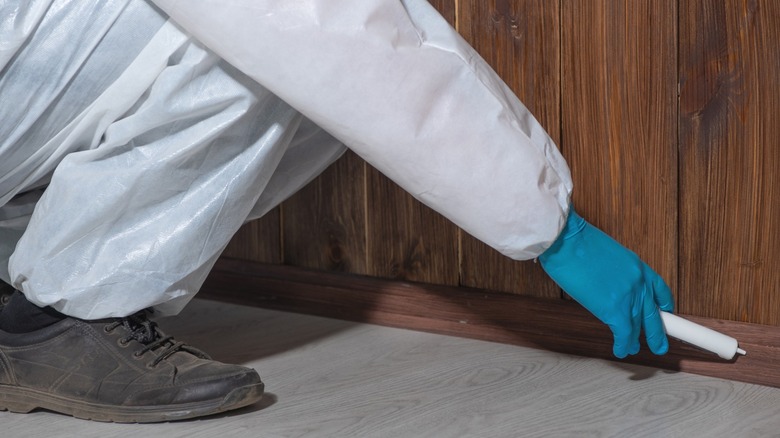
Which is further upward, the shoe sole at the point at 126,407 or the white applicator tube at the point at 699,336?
the white applicator tube at the point at 699,336

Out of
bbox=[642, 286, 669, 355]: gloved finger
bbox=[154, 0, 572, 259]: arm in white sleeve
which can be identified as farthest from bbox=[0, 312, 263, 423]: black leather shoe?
bbox=[642, 286, 669, 355]: gloved finger

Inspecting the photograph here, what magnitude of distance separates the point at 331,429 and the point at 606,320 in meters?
0.28

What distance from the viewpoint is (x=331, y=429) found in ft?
2.94

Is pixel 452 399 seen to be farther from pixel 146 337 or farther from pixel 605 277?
pixel 146 337

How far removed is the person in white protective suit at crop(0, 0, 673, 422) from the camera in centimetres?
81

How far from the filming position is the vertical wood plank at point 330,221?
130cm

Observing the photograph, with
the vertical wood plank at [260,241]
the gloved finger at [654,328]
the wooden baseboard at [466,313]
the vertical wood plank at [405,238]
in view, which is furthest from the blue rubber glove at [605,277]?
the vertical wood plank at [260,241]

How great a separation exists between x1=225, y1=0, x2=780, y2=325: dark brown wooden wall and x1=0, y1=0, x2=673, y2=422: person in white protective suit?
9 cm

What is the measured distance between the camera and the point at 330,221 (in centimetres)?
134

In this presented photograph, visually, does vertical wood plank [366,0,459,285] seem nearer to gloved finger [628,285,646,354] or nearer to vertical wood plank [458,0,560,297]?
vertical wood plank [458,0,560,297]

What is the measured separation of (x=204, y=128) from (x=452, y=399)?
0.36 m

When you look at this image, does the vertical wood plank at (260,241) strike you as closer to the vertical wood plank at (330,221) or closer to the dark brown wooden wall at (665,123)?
the vertical wood plank at (330,221)

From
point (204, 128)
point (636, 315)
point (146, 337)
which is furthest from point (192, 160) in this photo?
point (636, 315)

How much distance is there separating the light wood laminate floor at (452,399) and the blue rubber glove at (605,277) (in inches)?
3.1
